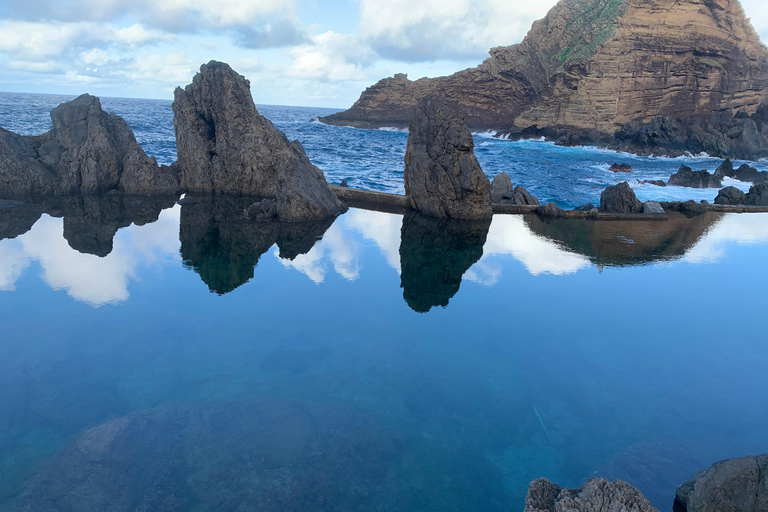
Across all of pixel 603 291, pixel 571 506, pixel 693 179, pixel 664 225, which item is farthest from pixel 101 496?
pixel 693 179

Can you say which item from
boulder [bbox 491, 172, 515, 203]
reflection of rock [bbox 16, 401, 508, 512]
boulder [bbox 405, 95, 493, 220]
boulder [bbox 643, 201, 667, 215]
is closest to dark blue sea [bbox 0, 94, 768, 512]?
reflection of rock [bbox 16, 401, 508, 512]

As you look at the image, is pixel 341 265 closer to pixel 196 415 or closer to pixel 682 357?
pixel 196 415

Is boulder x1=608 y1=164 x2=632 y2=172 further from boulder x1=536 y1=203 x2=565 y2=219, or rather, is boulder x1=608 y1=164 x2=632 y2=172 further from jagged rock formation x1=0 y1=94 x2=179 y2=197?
jagged rock formation x1=0 y1=94 x2=179 y2=197

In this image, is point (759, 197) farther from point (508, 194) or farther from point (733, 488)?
point (733, 488)

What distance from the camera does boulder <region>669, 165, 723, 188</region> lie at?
34.8 metres

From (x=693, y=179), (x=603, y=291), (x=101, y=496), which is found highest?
(x=693, y=179)

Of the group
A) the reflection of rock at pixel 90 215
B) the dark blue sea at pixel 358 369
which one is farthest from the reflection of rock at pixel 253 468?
the reflection of rock at pixel 90 215

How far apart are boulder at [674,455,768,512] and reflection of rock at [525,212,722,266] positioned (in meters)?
10.3

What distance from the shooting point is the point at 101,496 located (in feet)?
18.5

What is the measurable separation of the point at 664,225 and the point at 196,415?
1997cm

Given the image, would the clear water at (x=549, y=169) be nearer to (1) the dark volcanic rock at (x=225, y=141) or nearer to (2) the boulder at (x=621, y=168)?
(2) the boulder at (x=621, y=168)

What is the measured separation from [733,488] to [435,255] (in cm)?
1075

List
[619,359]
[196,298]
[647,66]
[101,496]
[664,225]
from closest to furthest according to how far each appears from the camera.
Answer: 1. [101,496]
2. [619,359]
3. [196,298]
4. [664,225]
5. [647,66]

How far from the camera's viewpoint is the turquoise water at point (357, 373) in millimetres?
6082
